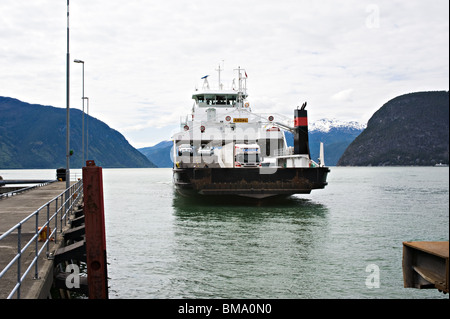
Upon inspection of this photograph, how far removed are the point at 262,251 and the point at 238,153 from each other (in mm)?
14417

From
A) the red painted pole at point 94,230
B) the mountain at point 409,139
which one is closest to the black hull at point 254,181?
the red painted pole at point 94,230

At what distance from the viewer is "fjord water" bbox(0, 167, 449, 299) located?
34.8 feet

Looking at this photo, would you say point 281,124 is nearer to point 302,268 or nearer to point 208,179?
point 208,179

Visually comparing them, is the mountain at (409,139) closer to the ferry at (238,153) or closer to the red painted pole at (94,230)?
the ferry at (238,153)

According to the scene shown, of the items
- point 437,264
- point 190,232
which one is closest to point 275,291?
point 437,264

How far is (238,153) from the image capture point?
28875 mm

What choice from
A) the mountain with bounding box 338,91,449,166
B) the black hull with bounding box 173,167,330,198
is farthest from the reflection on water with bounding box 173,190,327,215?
the mountain with bounding box 338,91,449,166

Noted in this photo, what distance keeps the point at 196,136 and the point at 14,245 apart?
2424 centimetres

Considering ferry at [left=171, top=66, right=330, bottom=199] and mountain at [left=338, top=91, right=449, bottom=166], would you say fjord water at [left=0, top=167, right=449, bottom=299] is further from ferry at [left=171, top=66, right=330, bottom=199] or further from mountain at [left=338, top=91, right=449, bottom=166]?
mountain at [left=338, top=91, right=449, bottom=166]

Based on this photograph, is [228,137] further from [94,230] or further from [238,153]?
[94,230]

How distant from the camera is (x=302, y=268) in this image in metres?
12.6

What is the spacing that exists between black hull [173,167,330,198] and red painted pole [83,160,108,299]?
1789 cm

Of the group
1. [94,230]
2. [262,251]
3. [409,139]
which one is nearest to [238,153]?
[262,251]

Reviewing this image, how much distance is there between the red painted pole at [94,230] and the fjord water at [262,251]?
241 cm
